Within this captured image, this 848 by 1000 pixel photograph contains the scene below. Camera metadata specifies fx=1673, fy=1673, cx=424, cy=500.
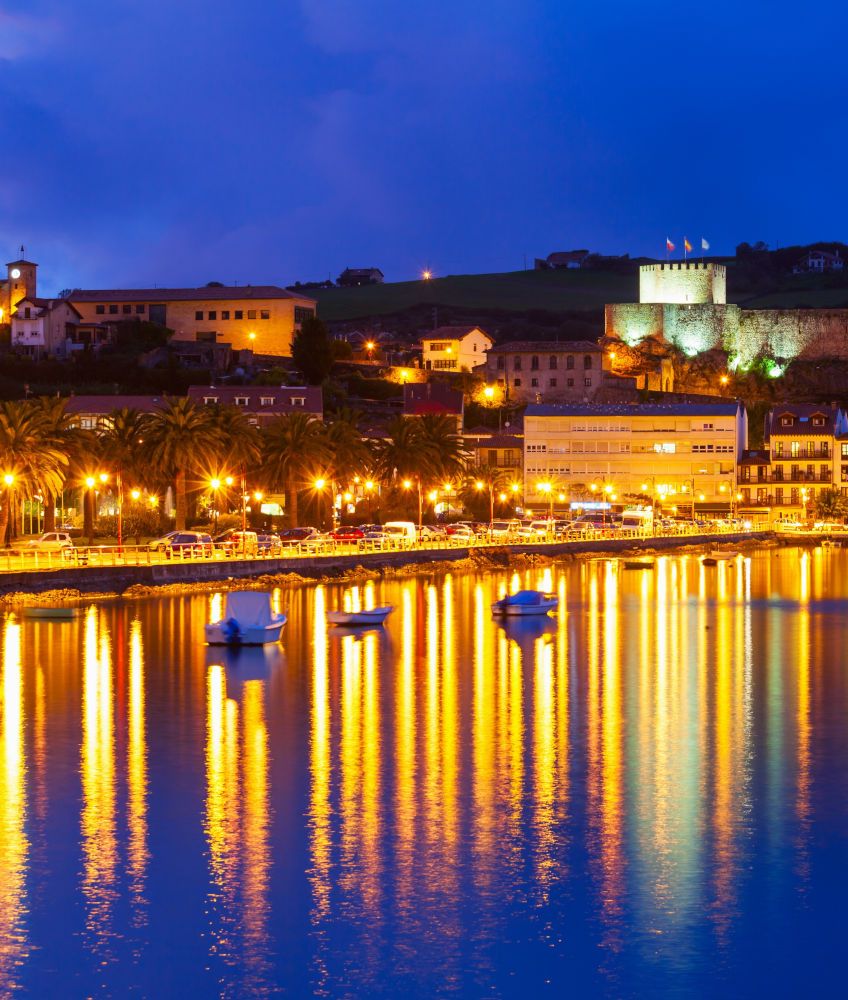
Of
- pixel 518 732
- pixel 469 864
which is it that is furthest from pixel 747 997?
pixel 518 732

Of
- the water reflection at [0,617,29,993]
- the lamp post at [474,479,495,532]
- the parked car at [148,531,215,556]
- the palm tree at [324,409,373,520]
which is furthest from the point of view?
the lamp post at [474,479,495,532]

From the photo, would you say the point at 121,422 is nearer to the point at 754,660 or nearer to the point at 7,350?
the point at 754,660

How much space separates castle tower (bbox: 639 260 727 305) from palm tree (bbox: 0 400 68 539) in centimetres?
7715

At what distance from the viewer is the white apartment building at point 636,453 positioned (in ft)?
331

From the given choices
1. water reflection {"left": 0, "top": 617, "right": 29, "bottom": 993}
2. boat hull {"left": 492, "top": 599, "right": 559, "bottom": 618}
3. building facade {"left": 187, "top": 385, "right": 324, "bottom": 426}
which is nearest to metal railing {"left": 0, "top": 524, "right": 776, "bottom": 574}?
boat hull {"left": 492, "top": 599, "right": 559, "bottom": 618}

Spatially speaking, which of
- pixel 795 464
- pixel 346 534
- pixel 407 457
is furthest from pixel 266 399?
pixel 795 464

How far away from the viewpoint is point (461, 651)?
46.3m

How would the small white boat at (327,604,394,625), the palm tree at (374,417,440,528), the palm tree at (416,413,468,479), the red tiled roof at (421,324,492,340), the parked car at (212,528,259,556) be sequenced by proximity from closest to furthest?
the small white boat at (327,604,394,625), the parked car at (212,528,259,556), the palm tree at (374,417,440,528), the palm tree at (416,413,468,479), the red tiled roof at (421,324,492,340)

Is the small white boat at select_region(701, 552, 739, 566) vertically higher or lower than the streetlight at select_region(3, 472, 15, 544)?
lower

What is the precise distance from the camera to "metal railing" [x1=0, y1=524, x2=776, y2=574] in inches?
2232

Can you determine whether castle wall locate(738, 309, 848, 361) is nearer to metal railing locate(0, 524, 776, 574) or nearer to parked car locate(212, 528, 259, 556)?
metal railing locate(0, 524, 776, 574)

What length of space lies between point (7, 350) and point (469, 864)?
291 ft

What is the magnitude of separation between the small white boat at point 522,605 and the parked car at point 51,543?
16.2 meters

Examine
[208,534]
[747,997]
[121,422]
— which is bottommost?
[747,997]
